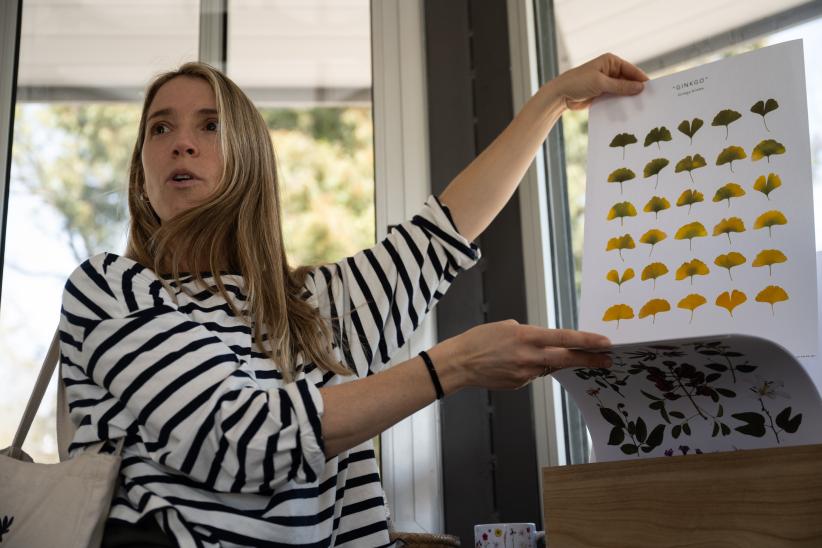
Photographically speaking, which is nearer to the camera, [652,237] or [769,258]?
[769,258]

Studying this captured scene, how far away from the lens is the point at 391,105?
188cm

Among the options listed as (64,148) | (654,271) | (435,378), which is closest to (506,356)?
(435,378)

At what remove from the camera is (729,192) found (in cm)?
108

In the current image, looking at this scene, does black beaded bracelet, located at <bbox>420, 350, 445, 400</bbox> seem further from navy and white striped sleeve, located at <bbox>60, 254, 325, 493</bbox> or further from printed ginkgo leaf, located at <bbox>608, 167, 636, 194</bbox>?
printed ginkgo leaf, located at <bbox>608, 167, 636, 194</bbox>

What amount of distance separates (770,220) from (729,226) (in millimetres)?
50

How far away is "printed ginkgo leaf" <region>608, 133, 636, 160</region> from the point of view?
1198 millimetres

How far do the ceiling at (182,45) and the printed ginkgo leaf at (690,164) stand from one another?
2.20 ft

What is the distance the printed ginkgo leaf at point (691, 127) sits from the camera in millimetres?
1143

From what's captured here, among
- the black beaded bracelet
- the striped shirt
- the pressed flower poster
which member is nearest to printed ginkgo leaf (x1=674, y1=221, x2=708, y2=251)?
the pressed flower poster

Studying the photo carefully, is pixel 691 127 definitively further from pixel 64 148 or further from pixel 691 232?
pixel 64 148

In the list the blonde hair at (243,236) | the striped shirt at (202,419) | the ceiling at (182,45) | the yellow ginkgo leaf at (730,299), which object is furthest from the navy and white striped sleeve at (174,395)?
the ceiling at (182,45)

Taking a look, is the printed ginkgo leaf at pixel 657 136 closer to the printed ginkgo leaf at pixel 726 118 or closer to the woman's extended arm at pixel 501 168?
the printed ginkgo leaf at pixel 726 118

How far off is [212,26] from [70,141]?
1.21 feet

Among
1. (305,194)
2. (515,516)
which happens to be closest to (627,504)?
(515,516)
